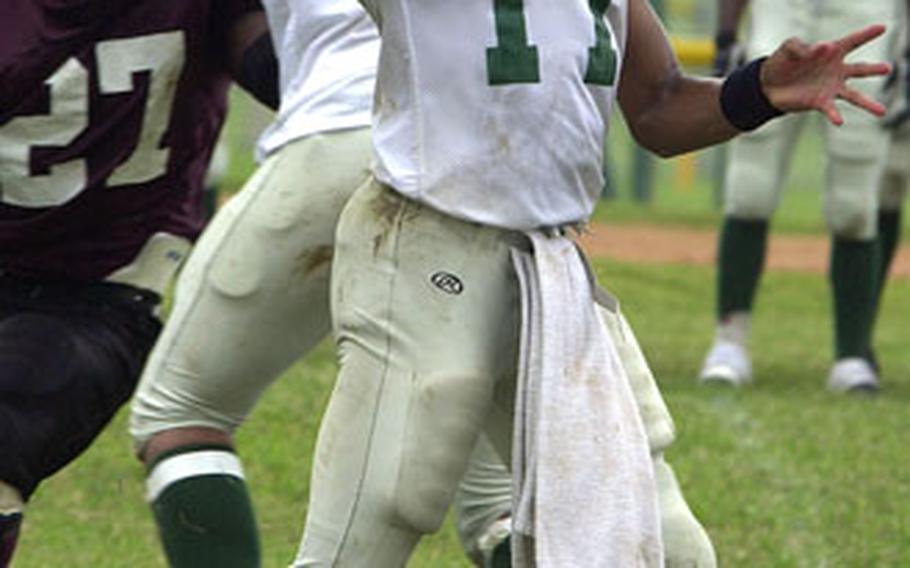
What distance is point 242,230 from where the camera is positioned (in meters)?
4.00

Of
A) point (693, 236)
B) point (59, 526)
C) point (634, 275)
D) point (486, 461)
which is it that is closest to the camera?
point (486, 461)

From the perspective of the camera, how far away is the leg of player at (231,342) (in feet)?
12.8

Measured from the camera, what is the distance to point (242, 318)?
395 cm

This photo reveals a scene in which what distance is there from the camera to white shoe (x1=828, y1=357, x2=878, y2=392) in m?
7.40

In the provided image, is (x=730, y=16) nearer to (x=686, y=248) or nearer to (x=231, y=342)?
(x=231, y=342)

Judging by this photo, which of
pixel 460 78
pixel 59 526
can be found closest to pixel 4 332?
pixel 460 78

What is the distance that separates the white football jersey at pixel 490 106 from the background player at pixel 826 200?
3.89 m

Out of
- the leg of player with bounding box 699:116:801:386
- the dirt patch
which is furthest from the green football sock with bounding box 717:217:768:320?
the dirt patch

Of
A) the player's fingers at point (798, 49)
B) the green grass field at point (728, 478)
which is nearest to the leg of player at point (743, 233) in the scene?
the green grass field at point (728, 478)

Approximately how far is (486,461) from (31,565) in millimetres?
1143

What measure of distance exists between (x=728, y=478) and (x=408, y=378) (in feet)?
8.76

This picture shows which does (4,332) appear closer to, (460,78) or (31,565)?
(460,78)

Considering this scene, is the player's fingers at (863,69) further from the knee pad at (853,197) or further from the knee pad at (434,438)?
the knee pad at (853,197)

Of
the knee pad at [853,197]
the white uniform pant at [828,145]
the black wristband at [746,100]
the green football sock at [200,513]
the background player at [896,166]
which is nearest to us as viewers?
the black wristband at [746,100]
